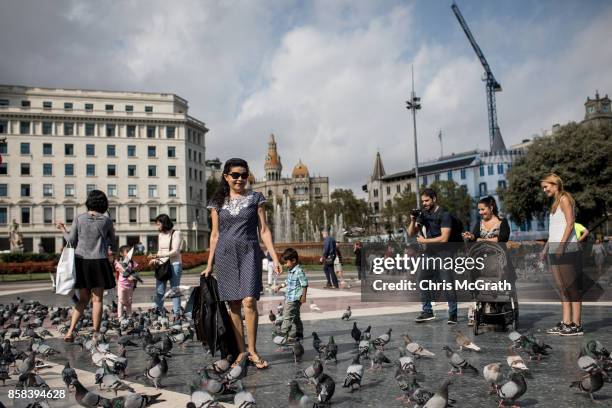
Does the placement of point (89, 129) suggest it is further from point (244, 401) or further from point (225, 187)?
point (244, 401)

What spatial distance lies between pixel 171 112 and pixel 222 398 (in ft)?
267

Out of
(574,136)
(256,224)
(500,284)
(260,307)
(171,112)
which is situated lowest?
(260,307)

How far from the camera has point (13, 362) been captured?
575cm

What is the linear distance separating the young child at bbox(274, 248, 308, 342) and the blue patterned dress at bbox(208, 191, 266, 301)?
1.82m

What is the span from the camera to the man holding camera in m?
8.45

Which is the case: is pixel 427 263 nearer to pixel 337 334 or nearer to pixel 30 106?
pixel 337 334

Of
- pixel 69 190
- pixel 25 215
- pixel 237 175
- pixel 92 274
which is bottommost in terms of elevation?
pixel 92 274

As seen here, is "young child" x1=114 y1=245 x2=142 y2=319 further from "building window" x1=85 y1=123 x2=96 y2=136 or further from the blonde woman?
"building window" x1=85 y1=123 x2=96 y2=136

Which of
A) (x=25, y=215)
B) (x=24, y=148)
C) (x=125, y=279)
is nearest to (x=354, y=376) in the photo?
(x=125, y=279)

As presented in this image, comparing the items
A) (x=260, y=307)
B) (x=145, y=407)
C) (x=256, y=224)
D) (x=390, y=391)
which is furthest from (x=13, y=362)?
(x=260, y=307)

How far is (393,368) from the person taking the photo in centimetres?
565

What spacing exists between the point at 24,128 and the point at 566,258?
7928 centimetres

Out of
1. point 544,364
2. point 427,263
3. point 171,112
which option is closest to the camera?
point 544,364

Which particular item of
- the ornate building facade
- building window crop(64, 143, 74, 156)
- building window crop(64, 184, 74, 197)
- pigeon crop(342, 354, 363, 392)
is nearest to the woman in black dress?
pigeon crop(342, 354, 363, 392)
